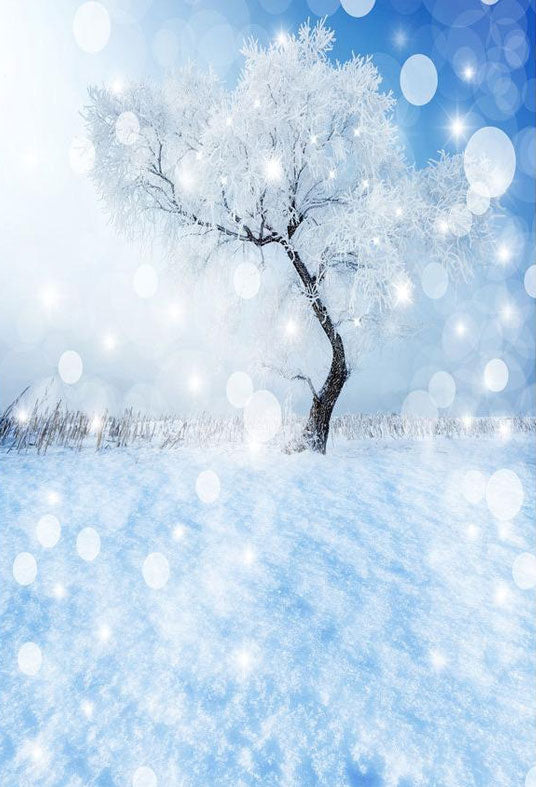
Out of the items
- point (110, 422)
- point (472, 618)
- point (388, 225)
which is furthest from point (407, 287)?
point (110, 422)

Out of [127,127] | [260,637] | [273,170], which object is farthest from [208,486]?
[127,127]

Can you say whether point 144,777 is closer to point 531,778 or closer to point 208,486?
point 531,778

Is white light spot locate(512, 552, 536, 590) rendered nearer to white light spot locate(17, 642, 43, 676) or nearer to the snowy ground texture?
the snowy ground texture

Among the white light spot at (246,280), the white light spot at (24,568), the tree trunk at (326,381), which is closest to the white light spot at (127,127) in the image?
the white light spot at (246,280)

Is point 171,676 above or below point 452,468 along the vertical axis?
below

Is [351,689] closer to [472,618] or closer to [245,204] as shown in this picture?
[472,618]

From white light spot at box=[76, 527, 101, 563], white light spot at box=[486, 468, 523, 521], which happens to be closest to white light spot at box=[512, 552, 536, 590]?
white light spot at box=[486, 468, 523, 521]

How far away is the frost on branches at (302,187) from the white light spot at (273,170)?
2 cm

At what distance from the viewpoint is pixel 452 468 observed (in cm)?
706

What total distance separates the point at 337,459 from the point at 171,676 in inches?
210

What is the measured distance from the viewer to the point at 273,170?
7.50 metres

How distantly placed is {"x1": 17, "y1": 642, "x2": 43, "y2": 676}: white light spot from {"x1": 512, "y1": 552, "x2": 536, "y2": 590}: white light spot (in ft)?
12.7

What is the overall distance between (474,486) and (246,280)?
601 centimetres

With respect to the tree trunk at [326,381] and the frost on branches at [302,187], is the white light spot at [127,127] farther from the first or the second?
the tree trunk at [326,381]
